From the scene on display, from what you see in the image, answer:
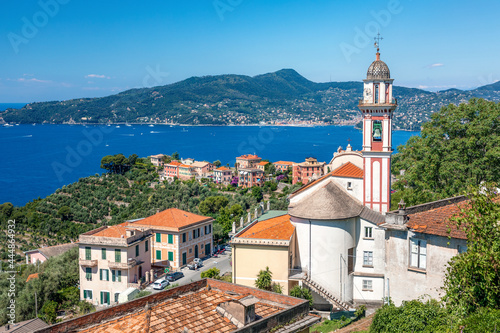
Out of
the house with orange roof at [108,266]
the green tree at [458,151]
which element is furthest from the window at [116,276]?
the green tree at [458,151]

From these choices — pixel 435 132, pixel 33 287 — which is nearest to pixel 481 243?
pixel 435 132

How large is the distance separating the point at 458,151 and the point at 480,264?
16.0 m

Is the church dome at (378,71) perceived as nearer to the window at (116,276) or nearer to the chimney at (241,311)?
the chimney at (241,311)

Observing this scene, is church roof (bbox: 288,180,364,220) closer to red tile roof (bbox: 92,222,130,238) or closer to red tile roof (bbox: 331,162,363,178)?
red tile roof (bbox: 331,162,363,178)

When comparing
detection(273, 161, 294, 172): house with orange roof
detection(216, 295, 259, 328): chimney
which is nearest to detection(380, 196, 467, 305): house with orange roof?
detection(216, 295, 259, 328): chimney

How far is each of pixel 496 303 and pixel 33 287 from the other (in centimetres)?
2691

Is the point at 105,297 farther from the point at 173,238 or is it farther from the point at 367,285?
the point at 367,285

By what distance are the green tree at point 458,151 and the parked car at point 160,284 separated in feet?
55.3

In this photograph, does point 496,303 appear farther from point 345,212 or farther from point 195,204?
point 195,204

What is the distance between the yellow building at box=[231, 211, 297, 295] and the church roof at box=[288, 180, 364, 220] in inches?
49.7

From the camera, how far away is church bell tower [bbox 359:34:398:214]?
79.6 ft

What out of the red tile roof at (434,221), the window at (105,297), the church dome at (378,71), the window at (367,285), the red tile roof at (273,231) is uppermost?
the church dome at (378,71)

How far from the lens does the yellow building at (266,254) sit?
78.2 ft

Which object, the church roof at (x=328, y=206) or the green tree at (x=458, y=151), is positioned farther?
the green tree at (x=458, y=151)
